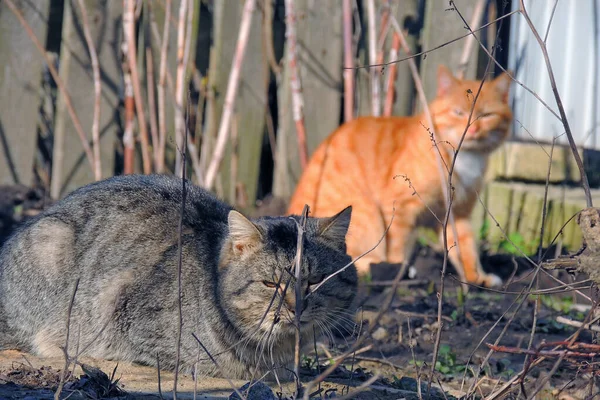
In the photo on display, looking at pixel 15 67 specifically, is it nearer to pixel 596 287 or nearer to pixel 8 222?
pixel 8 222

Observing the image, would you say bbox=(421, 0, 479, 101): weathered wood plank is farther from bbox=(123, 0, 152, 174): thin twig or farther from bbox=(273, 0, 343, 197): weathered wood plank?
bbox=(123, 0, 152, 174): thin twig

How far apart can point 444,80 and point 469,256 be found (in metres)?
1.40

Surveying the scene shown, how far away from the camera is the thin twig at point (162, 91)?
253 inches

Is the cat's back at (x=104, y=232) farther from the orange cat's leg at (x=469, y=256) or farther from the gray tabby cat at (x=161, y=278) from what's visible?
the orange cat's leg at (x=469, y=256)

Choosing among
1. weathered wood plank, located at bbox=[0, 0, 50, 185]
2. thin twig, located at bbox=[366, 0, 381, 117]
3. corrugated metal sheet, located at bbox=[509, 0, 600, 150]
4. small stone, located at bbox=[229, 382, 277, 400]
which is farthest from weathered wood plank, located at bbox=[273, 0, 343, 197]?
small stone, located at bbox=[229, 382, 277, 400]

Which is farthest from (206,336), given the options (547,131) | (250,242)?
(547,131)

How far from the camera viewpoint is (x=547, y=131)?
7.60m

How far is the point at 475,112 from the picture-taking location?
6.15 metres

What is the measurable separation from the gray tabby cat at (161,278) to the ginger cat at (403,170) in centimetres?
243

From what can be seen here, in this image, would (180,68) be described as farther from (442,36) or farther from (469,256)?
(469,256)

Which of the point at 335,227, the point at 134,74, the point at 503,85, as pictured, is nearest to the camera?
the point at 335,227

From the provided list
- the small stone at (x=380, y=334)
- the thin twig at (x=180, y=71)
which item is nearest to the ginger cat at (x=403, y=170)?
the thin twig at (x=180, y=71)

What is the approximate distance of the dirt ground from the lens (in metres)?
3.00

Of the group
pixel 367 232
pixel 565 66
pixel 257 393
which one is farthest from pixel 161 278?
pixel 565 66
